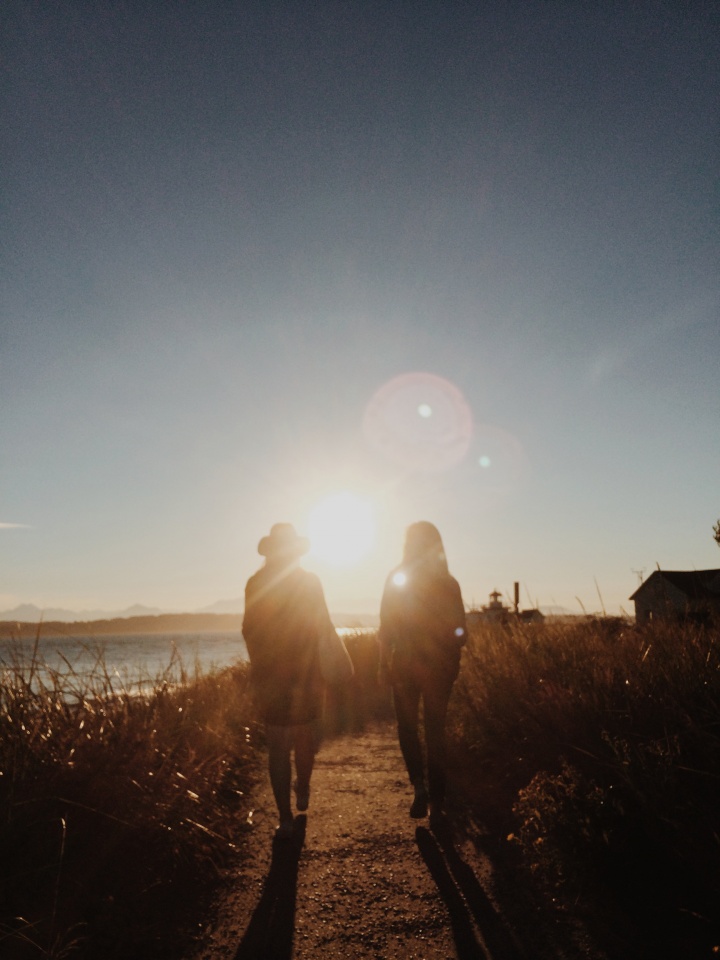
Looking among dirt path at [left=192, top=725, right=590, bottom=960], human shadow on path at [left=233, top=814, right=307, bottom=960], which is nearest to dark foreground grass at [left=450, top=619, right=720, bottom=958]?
dirt path at [left=192, top=725, right=590, bottom=960]

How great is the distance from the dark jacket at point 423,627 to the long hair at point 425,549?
6 cm

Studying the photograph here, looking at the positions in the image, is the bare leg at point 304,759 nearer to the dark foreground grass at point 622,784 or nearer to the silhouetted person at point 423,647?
the silhouetted person at point 423,647

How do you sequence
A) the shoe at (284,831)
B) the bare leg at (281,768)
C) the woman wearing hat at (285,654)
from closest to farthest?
the shoe at (284,831), the bare leg at (281,768), the woman wearing hat at (285,654)

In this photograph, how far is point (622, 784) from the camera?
3.44 m

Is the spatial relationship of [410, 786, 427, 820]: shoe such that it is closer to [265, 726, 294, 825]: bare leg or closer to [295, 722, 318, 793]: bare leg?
[295, 722, 318, 793]: bare leg

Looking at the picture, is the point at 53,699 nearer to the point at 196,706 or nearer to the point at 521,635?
the point at 196,706

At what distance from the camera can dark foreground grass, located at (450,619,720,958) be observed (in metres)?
2.81

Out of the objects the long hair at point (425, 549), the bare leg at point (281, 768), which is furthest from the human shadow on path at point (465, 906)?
the long hair at point (425, 549)

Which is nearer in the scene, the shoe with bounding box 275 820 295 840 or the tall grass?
the tall grass

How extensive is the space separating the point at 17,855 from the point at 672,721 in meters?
3.84

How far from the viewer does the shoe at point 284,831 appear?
4199 millimetres

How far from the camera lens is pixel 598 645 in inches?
253

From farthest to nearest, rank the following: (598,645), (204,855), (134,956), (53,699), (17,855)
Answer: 1. (598,645)
2. (53,699)
3. (204,855)
4. (17,855)
5. (134,956)

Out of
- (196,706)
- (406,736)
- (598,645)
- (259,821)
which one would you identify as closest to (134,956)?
(259,821)
